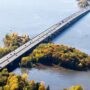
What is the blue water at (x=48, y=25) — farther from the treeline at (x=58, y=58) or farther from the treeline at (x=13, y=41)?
the treeline at (x=13, y=41)

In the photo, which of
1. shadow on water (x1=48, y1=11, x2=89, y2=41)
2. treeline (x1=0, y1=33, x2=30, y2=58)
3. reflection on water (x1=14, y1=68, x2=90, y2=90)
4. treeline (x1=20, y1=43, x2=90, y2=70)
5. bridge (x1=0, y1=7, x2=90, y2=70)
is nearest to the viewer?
reflection on water (x1=14, y1=68, x2=90, y2=90)

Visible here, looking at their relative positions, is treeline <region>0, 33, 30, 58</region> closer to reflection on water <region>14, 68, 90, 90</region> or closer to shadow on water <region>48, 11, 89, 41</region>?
shadow on water <region>48, 11, 89, 41</region>

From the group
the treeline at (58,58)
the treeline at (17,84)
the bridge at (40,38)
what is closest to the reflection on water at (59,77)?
the treeline at (58,58)

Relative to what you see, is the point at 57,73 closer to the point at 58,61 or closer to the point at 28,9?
the point at 58,61

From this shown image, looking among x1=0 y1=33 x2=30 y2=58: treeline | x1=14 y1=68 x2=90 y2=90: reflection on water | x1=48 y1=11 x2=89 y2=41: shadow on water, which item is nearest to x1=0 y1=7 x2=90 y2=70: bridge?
x1=48 y1=11 x2=89 y2=41: shadow on water

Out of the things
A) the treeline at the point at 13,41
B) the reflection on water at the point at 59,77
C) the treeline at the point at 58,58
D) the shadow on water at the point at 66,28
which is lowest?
the reflection on water at the point at 59,77

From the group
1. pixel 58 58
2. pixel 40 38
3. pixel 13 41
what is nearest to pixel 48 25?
pixel 40 38

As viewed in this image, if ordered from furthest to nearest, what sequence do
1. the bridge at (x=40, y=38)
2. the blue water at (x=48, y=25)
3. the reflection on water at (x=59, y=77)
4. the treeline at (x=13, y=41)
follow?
the treeline at (x=13, y=41) → the bridge at (x=40, y=38) → the blue water at (x=48, y=25) → the reflection on water at (x=59, y=77)
